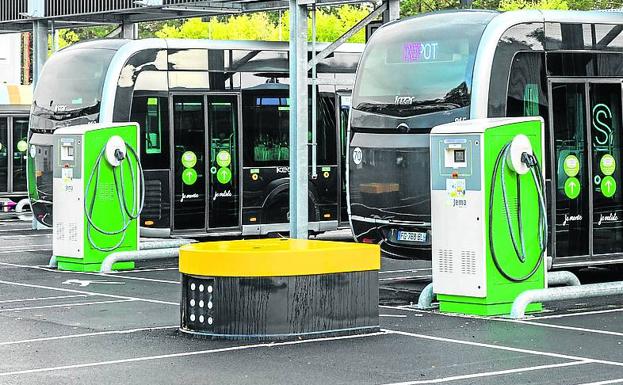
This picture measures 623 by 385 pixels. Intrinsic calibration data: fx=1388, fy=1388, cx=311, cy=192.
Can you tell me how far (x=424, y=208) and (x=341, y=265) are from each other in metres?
3.93

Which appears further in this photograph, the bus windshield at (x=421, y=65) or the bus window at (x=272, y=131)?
the bus window at (x=272, y=131)

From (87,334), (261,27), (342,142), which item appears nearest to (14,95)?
(342,142)

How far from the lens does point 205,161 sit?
74.3 ft

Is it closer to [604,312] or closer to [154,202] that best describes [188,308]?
[604,312]

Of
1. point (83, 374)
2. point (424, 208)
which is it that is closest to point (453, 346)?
point (83, 374)

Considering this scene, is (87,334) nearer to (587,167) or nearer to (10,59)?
(587,167)

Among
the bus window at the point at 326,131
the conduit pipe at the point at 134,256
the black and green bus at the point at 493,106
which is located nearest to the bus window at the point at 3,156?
the bus window at the point at 326,131

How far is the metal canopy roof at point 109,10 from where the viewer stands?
2341 centimetres

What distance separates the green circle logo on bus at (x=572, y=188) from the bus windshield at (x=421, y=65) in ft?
5.59

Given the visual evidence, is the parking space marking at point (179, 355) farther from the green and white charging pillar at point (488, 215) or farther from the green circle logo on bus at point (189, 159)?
the green circle logo on bus at point (189, 159)

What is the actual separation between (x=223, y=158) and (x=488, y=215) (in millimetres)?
9638

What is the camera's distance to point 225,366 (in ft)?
35.4

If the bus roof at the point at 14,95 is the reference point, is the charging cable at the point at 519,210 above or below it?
below

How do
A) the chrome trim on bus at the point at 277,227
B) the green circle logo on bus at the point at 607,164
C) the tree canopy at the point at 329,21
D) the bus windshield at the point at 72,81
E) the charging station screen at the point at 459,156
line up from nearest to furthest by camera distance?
the charging station screen at the point at 459,156
the green circle logo on bus at the point at 607,164
the bus windshield at the point at 72,81
the chrome trim on bus at the point at 277,227
the tree canopy at the point at 329,21
